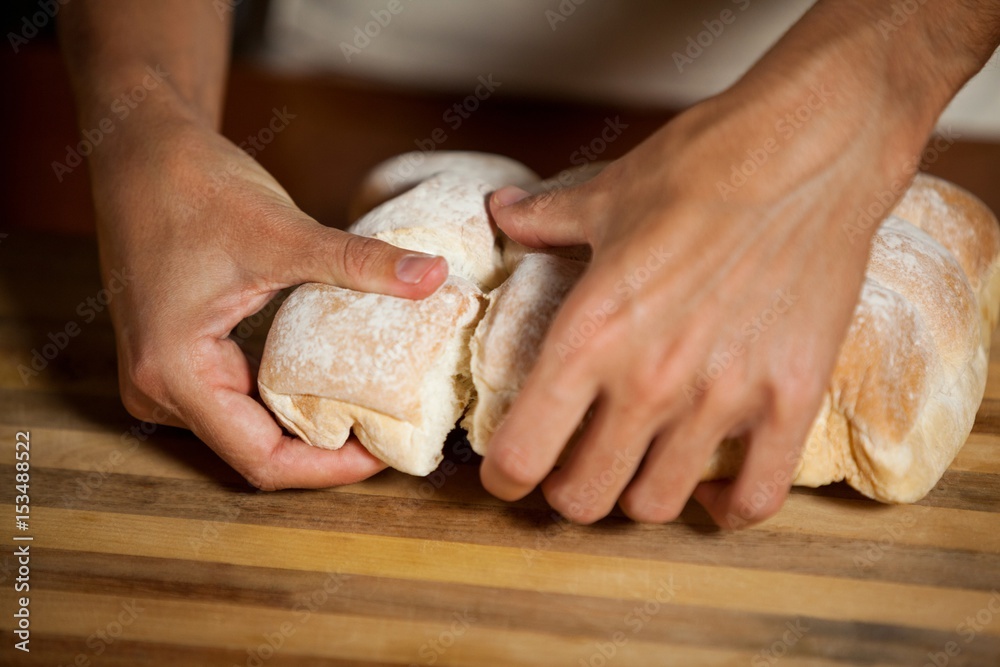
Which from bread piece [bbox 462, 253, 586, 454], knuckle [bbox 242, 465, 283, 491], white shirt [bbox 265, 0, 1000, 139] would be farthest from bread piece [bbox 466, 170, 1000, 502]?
white shirt [bbox 265, 0, 1000, 139]

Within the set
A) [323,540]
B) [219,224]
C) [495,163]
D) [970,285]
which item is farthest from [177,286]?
[970,285]

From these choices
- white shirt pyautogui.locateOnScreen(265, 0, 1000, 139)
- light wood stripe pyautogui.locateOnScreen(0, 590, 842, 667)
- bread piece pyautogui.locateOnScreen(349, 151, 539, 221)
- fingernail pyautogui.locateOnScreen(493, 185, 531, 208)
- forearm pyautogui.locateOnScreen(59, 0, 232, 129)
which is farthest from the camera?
white shirt pyautogui.locateOnScreen(265, 0, 1000, 139)

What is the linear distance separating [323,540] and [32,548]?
489 millimetres

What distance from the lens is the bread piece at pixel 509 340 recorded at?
1.23 meters

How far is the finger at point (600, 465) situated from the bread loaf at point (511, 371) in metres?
0.15

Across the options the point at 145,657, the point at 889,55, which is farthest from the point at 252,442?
the point at 889,55

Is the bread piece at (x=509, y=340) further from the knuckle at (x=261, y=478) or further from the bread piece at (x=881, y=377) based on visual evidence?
the knuckle at (x=261, y=478)

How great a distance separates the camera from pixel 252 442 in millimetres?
1330

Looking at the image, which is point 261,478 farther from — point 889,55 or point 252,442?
point 889,55

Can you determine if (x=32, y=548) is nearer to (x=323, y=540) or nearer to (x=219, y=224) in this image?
(x=323, y=540)

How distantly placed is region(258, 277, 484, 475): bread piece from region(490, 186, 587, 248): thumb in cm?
13

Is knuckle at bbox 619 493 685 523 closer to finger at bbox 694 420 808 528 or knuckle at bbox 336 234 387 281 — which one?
finger at bbox 694 420 808 528

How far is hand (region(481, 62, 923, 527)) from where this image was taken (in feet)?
3.46

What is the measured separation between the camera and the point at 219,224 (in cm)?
138
